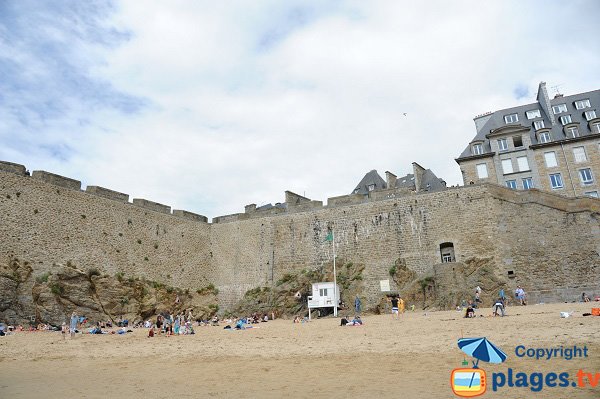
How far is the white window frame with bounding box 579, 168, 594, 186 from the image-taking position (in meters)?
28.0

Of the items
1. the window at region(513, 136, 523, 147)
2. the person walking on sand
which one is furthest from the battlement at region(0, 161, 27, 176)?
the window at region(513, 136, 523, 147)

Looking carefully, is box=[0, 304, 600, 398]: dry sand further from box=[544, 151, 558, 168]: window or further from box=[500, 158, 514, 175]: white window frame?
box=[544, 151, 558, 168]: window

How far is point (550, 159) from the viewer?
29219 mm

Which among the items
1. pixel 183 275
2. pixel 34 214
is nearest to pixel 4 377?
pixel 34 214

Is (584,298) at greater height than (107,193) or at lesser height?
lesser

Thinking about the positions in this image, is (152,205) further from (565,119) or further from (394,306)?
(565,119)

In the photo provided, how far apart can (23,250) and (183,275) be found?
989cm

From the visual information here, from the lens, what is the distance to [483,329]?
1184 cm

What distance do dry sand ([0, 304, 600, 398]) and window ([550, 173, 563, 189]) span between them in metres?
18.0

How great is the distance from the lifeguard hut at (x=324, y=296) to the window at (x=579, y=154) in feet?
62.6

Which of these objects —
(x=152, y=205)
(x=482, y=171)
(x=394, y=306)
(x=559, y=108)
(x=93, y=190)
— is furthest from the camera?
(x=559, y=108)

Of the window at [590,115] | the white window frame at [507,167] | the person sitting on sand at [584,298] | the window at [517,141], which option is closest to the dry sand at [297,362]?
the person sitting on sand at [584,298]

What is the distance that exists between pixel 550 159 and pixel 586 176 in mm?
2435

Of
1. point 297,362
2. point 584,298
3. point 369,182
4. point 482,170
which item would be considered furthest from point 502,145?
point 297,362
